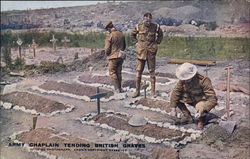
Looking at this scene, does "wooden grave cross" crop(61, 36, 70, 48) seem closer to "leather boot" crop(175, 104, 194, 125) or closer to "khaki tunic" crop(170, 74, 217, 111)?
"khaki tunic" crop(170, 74, 217, 111)

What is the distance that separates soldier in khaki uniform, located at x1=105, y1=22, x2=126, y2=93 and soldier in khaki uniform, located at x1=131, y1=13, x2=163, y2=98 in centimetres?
27

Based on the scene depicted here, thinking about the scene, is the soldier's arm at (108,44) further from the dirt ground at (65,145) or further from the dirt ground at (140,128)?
the dirt ground at (65,145)

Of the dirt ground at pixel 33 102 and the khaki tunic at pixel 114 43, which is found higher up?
the khaki tunic at pixel 114 43

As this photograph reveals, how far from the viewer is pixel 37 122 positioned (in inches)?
265

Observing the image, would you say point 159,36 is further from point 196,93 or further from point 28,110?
point 28,110

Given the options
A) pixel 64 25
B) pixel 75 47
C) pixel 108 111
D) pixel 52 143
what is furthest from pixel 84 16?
pixel 52 143

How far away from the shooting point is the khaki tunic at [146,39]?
643 cm

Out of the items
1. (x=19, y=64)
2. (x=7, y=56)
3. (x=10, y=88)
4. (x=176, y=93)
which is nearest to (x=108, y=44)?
(x=176, y=93)

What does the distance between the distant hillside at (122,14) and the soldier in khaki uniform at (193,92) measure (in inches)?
44.9

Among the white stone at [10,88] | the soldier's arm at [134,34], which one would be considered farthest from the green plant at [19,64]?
the soldier's arm at [134,34]

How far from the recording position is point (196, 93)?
602cm

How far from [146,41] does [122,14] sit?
0.71 meters

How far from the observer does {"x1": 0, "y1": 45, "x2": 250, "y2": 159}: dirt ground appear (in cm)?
591

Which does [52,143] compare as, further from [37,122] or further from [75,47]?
[75,47]
